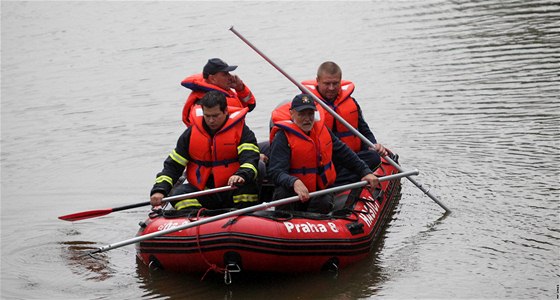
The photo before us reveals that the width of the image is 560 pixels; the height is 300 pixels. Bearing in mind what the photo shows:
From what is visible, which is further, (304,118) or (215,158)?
(215,158)

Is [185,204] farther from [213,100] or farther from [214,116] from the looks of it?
[213,100]

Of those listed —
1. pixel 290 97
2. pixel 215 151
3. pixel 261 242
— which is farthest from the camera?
pixel 290 97

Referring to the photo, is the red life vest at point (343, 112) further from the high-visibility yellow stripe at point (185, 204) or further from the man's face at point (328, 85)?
the high-visibility yellow stripe at point (185, 204)

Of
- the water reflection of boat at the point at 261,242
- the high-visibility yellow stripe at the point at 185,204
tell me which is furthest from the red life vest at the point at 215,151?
the water reflection of boat at the point at 261,242

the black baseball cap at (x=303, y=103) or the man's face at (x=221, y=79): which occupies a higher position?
the man's face at (x=221, y=79)

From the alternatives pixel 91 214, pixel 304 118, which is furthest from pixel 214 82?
pixel 91 214

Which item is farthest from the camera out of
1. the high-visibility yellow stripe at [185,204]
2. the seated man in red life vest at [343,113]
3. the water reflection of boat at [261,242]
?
the seated man in red life vest at [343,113]

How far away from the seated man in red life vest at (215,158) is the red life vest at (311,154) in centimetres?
30

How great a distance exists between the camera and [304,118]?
6777mm

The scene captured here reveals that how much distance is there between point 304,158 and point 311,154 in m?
0.06

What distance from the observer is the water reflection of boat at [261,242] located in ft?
20.4

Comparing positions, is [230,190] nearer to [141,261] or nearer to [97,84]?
[141,261]

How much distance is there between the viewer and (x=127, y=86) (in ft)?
46.4

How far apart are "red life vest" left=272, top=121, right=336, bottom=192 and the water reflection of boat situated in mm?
284
